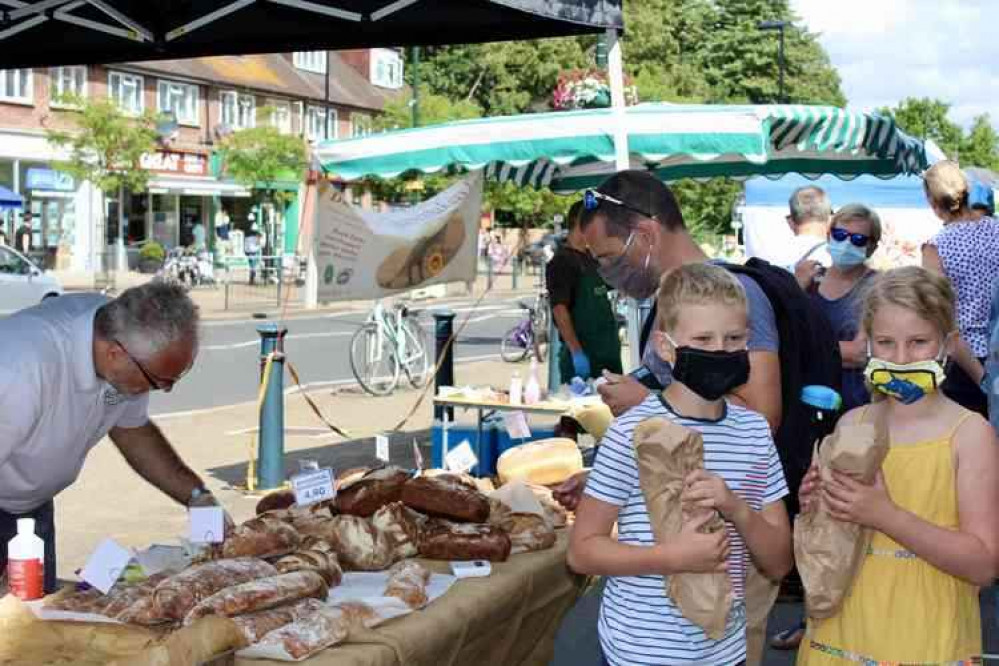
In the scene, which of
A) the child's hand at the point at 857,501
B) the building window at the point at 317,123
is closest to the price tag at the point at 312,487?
the child's hand at the point at 857,501

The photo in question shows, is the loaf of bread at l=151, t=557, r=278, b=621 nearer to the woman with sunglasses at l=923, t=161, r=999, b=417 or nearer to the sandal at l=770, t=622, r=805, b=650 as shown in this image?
the sandal at l=770, t=622, r=805, b=650

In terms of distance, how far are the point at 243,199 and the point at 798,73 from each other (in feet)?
116

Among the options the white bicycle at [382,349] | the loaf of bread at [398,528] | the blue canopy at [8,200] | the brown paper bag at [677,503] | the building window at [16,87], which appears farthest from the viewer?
the building window at [16,87]

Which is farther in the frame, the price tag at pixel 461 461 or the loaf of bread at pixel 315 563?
the price tag at pixel 461 461

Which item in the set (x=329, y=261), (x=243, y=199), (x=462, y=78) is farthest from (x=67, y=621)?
(x=462, y=78)

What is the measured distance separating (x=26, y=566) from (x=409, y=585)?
1.03 meters

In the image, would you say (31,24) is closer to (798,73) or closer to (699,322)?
(699,322)

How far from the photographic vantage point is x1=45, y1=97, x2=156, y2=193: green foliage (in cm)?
3488

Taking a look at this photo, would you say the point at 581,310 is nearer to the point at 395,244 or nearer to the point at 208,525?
the point at 395,244

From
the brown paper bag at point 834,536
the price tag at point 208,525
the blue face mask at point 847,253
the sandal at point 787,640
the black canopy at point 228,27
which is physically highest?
the black canopy at point 228,27

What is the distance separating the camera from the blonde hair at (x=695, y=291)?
→ 299 cm

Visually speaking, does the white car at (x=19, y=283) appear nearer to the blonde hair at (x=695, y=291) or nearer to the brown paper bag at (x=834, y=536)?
the blonde hair at (x=695, y=291)

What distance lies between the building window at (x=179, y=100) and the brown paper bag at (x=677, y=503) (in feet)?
147

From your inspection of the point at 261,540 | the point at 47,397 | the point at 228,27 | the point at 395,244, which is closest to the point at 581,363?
the point at 395,244
